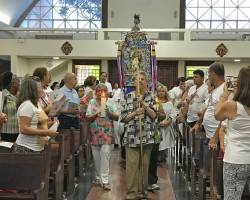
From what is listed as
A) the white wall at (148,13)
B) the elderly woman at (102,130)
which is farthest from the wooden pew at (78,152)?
the white wall at (148,13)

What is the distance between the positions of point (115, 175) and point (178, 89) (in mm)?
3810

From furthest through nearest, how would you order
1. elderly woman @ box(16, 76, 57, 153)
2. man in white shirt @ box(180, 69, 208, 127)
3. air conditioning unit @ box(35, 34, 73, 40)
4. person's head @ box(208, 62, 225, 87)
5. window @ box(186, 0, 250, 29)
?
window @ box(186, 0, 250, 29), air conditioning unit @ box(35, 34, 73, 40), man in white shirt @ box(180, 69, 208, 127), person's head @ box(208, 62, 225, 87), elderly woman @ box(16, 76, 57, 153)

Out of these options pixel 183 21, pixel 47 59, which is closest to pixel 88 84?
pixel 47 59

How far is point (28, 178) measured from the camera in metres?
3.66

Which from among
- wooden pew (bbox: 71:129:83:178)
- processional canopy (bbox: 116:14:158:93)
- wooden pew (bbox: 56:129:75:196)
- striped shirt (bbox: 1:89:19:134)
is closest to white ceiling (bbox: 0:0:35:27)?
processional canopy (bbox: 116:14:158:93)

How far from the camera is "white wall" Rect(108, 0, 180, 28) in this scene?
17.2m

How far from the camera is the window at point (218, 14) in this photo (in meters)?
17.7

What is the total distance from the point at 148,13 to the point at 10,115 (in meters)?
13.1

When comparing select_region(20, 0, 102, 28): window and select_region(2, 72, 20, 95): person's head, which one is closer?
select_region(2, 72, 20, 95): person's head

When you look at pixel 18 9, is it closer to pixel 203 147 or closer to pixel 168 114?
pixel 168 114

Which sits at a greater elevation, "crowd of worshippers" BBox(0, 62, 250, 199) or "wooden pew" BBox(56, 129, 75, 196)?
"crowd of worshippers" BBox(0, 62, 250, 199)

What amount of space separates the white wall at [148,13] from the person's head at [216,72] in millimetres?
12750

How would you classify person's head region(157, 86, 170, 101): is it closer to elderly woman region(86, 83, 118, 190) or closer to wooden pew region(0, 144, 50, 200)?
elderly woman region(86, 83, 118, 190)

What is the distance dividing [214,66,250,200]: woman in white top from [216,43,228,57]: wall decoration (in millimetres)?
12319
